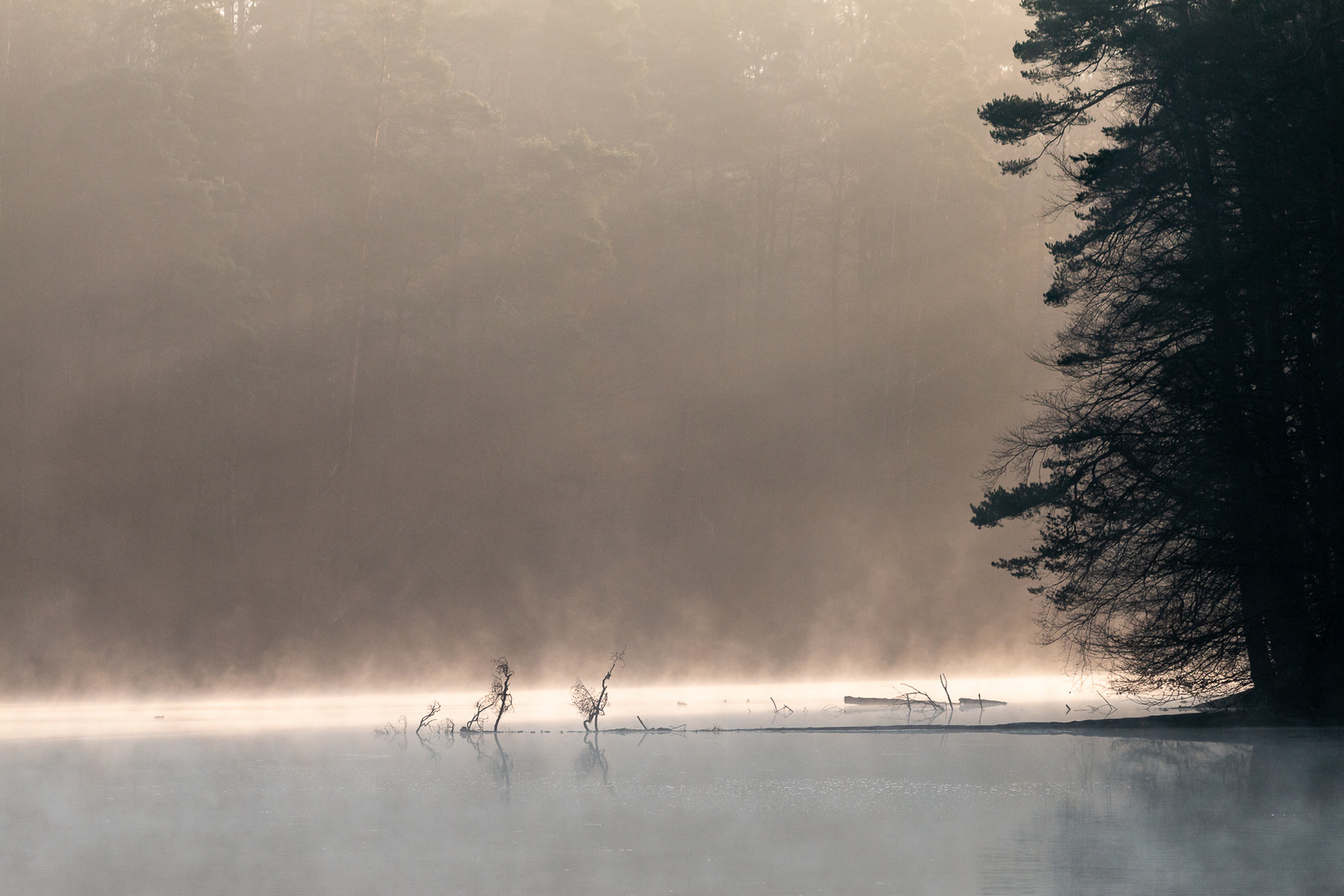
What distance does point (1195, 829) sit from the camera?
9703mm

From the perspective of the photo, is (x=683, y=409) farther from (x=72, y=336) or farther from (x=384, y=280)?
(x=72, y=336)

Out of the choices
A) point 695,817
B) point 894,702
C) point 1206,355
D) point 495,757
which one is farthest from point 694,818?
point 894,702

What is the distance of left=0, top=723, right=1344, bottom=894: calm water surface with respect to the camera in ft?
27.6

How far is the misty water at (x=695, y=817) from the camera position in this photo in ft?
27.7

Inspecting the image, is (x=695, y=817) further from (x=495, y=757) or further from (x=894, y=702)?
(x=894, y=702)

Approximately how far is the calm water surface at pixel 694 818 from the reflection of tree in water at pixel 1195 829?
28 mm

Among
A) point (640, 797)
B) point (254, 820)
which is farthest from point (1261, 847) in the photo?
point (254, 820)

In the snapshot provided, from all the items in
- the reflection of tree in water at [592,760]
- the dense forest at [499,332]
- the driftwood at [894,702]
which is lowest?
the reflection of tree in water at [592,760]

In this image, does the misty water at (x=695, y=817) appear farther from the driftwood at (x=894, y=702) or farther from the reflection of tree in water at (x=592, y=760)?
the driftwood at (x=894, y=702)

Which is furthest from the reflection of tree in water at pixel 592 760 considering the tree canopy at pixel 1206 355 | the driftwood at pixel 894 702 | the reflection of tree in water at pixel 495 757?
→ the tree canopy at pixel 1206 355

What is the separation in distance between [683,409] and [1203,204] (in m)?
24.0

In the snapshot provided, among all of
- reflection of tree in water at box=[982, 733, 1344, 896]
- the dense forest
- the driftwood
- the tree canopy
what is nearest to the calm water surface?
reflection of tree in water at box=[982, 733, 1344, 896]

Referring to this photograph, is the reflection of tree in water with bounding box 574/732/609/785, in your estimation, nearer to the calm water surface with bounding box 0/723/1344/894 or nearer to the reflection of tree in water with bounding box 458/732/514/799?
the calm water surface with bounding box 0/723/1344/894

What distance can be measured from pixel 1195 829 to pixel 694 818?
3.55 m
